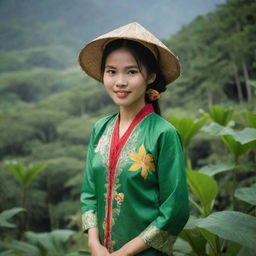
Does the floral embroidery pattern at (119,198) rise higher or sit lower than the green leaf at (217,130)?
lower

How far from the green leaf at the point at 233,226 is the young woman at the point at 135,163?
9cm

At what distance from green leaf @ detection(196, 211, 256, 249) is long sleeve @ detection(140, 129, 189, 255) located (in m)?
0.07

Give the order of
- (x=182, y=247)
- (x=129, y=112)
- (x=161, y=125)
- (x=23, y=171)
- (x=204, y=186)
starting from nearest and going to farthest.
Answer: (x=161, y=125) < (x=129, y=112) < (x=182, y=247) < (x=204, y=186) < (x=23, y=171)

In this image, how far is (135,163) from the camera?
1020 mm

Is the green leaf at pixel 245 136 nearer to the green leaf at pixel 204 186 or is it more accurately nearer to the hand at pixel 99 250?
the green leaf at pixel 204 186

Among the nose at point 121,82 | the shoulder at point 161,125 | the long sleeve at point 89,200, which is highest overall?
the nose at point 121,82

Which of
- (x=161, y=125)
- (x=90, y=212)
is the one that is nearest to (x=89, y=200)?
(x=90, y=212)

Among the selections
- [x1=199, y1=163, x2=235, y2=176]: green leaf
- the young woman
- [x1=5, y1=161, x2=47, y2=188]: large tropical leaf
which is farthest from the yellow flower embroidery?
[x1=5, y1=161, x2=47, y2=188]: large tropical leaf

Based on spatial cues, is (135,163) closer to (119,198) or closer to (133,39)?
(119,198)

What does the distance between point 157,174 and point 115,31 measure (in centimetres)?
49

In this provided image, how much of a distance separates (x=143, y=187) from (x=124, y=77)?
1.19ft

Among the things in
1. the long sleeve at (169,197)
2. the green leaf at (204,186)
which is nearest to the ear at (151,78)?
the long sleeve at (169,197)

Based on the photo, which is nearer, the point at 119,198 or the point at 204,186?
the point at 119,198

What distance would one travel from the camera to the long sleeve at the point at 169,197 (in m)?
0.96
